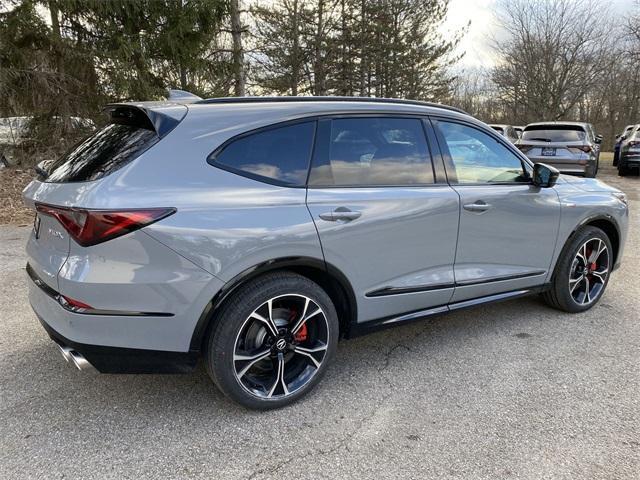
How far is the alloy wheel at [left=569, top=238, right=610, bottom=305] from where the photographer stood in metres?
4.21

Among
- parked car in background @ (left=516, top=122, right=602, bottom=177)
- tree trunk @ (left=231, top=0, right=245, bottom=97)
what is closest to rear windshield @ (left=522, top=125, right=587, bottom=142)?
parked car in background @ (left=516, top=122, right=602, bottom=177)

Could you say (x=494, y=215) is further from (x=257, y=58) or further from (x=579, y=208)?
(x=257, y=58)

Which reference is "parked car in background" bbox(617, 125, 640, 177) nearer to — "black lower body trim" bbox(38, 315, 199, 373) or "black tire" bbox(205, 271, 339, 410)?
"black tire" bbox(205, 271, 339, 410)

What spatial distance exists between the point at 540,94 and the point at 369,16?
14.6 m

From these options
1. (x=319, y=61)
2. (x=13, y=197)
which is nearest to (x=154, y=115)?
(x=13, y=197)

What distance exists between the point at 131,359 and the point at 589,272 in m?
3.81

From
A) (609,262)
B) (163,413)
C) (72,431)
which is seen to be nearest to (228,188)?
(163,413)

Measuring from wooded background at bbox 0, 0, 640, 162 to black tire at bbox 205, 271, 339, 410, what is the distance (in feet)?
28.8

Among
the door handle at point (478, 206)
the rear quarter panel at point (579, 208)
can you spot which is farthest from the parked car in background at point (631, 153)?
the door handle at point (478, 206)

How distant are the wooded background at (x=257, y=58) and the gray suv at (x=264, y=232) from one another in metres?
8.15

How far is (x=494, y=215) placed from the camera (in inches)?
138

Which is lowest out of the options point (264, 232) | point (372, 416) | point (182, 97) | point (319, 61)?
point (372, 416)

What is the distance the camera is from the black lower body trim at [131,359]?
2387mm

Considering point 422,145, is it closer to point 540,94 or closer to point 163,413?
point 163,413
